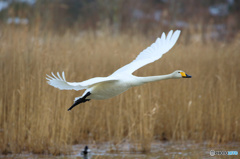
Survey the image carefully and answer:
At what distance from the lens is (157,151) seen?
6715 mm

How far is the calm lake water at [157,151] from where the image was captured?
6.30 metres

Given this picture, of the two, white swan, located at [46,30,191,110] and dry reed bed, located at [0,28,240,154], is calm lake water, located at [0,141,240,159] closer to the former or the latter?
dry reed bed, located at [0,28,240,154]

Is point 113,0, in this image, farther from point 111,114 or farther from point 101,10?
point 111,114

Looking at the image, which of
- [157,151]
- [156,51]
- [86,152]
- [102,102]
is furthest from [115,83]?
[102,102]

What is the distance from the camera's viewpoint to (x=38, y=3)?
15.6m

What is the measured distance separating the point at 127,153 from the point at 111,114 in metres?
0.91

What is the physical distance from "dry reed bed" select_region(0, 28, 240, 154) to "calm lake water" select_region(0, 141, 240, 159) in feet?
0.41

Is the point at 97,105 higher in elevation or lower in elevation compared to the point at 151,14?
lower

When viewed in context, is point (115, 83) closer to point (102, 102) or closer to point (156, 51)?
point (156, 51)

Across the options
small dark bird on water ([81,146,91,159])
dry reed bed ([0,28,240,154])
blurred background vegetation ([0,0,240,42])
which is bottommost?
small dark bird on water ([81,146,91,159])

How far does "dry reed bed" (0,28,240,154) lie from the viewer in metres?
6.34

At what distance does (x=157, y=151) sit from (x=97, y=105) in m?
1.45

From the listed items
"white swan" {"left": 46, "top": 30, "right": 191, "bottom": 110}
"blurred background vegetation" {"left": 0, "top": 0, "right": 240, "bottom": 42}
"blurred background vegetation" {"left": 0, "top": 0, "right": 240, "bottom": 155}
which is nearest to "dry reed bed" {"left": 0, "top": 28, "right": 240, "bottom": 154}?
"blurred background vegetation" {"left": 0, "top": 0, "right": 240, "bottom": 155}

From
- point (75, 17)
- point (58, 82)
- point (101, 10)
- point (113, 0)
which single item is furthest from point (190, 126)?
point (75, 17)
